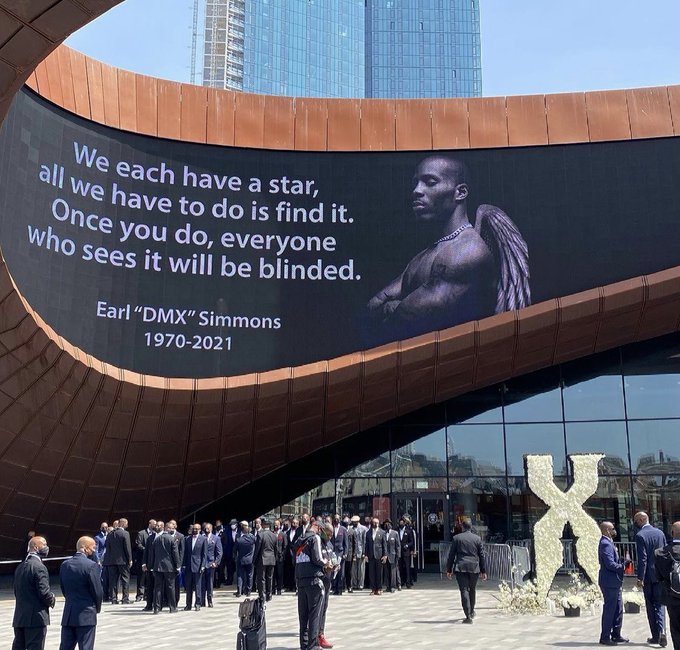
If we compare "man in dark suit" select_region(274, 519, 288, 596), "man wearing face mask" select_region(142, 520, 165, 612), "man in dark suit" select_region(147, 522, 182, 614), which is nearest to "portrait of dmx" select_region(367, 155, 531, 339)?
"man in dark suit" select_region(274, 519, 288, 596)

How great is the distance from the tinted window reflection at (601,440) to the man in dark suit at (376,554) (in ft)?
22.8

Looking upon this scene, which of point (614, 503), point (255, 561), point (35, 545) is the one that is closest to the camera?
point (35, 545)

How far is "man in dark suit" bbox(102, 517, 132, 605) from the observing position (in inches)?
602

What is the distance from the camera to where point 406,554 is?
18438 millimetres

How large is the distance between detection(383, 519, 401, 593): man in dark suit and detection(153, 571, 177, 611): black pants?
15.7 ft

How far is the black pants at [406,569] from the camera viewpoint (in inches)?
727

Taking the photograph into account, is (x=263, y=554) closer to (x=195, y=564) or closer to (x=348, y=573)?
(x=195, y=564)

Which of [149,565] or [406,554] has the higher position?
[149,565]

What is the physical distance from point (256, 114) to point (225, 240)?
3106 millimetres

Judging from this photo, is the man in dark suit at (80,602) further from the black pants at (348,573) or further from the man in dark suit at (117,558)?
the black pants at (348,573)

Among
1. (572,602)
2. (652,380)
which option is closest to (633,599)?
(572,602)

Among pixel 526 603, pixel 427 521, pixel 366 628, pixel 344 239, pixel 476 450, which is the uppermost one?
pixel 344 239

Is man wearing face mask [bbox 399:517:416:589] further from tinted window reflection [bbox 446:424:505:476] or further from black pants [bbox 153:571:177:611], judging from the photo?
black pants [bbox 153:571:177:611]

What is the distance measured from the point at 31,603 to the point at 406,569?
11832 millimetres
